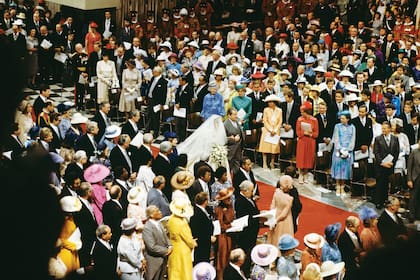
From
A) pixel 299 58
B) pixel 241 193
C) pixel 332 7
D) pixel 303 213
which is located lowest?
pixel 303 213

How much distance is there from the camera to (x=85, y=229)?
25.0ft

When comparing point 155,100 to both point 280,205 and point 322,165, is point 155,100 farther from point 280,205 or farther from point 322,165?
point 280,205

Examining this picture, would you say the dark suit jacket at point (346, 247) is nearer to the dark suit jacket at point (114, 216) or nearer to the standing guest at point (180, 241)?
the standing guest at point (180, 241)

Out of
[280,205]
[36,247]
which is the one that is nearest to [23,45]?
[36,247]

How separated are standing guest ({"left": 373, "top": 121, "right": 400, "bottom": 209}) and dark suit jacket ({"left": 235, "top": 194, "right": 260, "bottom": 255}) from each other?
3176 millimetres

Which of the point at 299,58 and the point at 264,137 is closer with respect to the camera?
the point at 264,137

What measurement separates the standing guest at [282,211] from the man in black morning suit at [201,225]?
103 cm

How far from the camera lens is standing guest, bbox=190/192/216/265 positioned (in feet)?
24.9

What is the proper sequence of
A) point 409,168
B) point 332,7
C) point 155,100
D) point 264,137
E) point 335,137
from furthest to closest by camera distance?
1. point 332,7
2. point 155,100
3. point 264,137
4. point 335,137
5. point 409,168

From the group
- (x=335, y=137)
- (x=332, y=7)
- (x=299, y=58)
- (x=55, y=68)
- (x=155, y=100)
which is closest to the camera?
(x=335, y=137)

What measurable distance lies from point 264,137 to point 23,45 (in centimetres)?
1162

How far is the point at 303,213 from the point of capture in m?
10.6

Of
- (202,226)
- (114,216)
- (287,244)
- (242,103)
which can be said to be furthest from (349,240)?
(242,103)

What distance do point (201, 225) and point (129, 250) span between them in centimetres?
101
